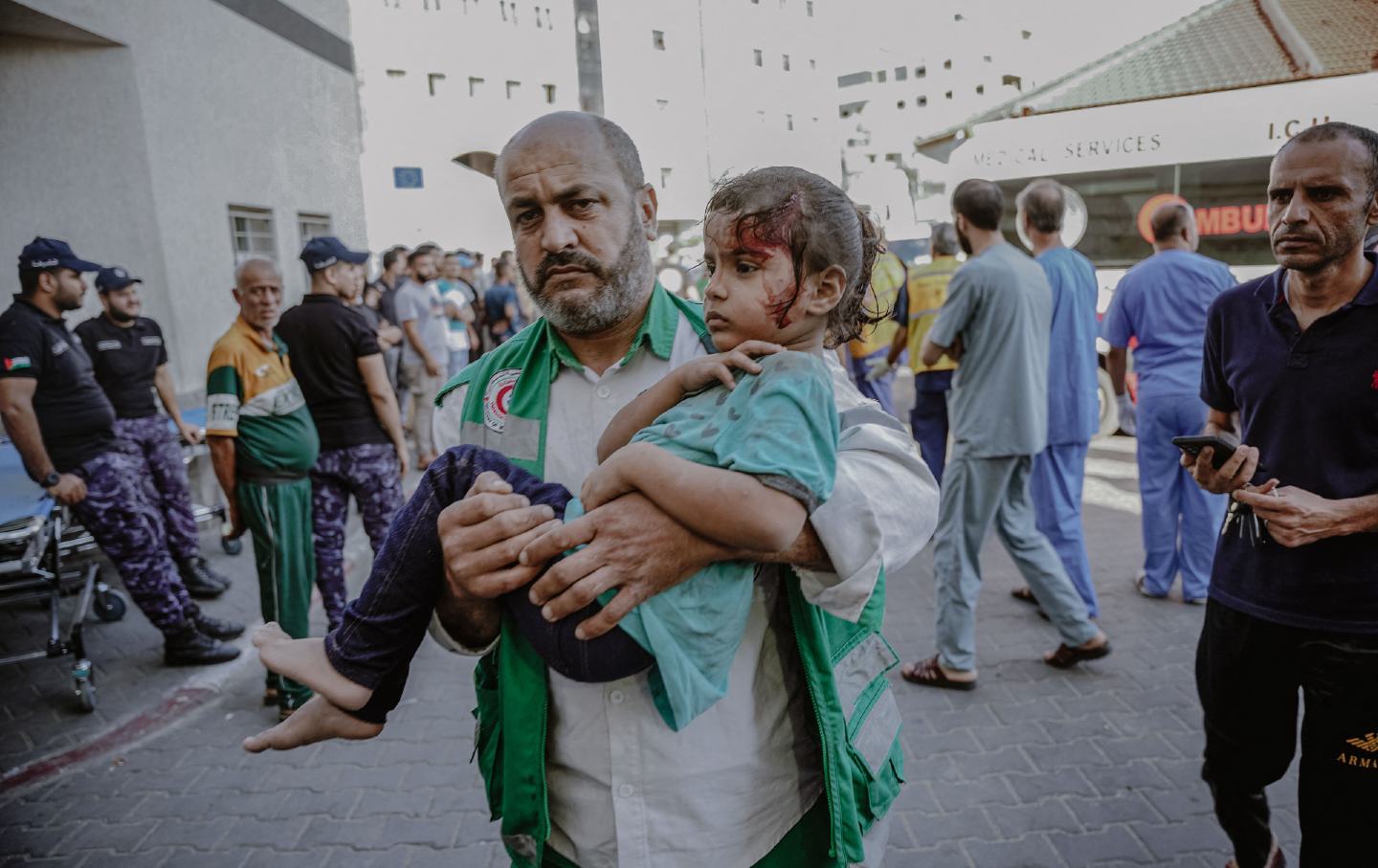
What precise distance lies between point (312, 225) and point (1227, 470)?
44.2 feet

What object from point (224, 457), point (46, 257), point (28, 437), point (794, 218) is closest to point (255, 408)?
point (224, 457)

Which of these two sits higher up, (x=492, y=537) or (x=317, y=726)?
(x=492, y=537)

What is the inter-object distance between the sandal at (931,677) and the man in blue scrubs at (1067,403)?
1.03 metres

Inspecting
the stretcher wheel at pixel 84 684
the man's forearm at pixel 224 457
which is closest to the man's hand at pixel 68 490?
the stretcher wheel at pixel 84 684

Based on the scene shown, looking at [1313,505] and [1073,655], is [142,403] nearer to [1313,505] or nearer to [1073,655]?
[1073,655]

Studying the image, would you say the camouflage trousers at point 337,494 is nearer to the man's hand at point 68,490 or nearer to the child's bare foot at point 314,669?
the man's hand at point 68,490

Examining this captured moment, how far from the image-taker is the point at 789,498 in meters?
1.29

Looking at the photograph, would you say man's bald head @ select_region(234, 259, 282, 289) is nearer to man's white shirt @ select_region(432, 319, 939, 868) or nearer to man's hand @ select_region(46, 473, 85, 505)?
man's hand @ select_region(46, 473, 85, 505)

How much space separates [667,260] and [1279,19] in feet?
47.4

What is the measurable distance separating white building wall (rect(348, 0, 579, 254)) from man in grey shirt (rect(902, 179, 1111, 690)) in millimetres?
32115

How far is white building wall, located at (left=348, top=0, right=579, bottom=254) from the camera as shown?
35.0 metres

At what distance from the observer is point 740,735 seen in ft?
5.09

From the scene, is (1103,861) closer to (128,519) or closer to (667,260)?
(128,519)

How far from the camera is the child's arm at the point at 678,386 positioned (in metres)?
1.48
